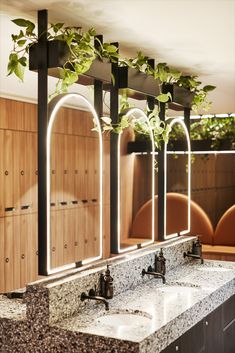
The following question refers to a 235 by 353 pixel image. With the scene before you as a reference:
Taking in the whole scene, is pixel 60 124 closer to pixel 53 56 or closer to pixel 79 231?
pixel 79 231

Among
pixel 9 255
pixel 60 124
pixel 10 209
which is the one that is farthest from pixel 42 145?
pixel 60 124

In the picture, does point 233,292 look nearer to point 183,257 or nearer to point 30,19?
point 183,257

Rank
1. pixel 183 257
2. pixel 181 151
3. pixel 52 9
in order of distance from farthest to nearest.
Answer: pixel 181 151, pixel 183 257, pixel 52 9

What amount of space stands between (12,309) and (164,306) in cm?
84

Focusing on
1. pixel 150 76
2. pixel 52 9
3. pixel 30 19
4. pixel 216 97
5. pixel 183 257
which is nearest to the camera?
pixel 52 9

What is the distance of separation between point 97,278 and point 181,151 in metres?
4.51

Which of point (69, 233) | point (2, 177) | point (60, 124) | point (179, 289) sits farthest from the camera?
point (69, 233)

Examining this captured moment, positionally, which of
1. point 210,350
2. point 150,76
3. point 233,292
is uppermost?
point 150,76

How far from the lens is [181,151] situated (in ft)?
24.1

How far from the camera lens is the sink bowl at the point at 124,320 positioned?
266 centimetres

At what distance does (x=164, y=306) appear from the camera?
118 inches

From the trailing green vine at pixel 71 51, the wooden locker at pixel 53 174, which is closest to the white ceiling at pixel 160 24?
the trailing green vine at pixel 71 51

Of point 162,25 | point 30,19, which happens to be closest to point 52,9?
point 30,19

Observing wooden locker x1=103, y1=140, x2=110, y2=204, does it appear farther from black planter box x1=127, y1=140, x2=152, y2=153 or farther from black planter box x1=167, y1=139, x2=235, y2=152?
black planter box x1=167, y1=139, x2=235, y2=152
